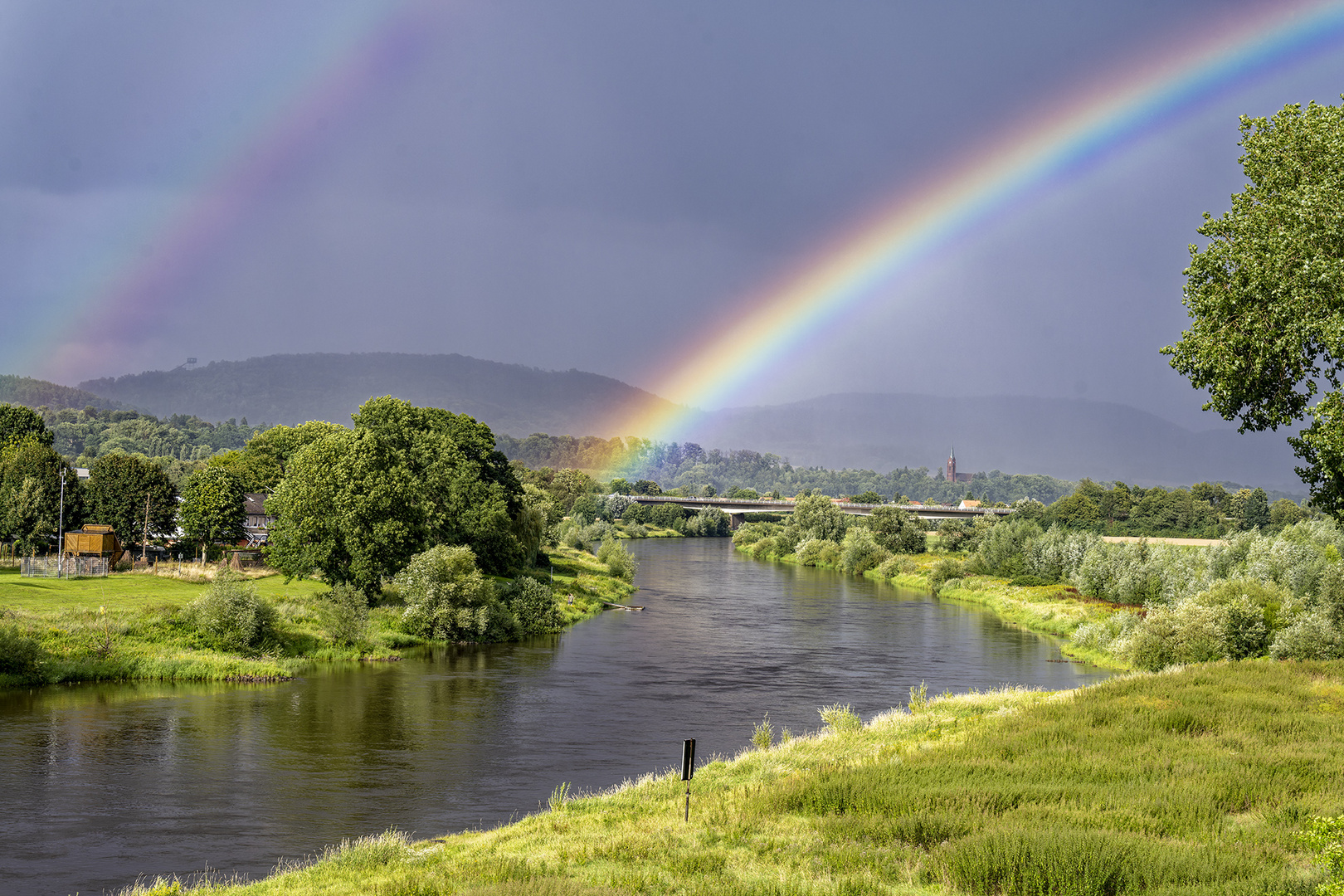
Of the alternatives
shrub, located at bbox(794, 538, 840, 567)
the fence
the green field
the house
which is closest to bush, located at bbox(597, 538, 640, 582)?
the house

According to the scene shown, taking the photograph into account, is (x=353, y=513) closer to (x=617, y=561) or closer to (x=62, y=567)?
(x=62, y=567)

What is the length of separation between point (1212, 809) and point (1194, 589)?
57755mm

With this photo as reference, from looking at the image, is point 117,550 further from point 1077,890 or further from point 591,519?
point 591,519

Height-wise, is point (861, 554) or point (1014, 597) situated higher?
point (861, 554)

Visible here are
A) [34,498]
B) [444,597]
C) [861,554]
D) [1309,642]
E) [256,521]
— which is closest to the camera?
[1309,642]

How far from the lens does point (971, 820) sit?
17.5 metres

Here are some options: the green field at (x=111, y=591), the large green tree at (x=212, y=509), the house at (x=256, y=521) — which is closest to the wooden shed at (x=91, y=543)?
the green field at (x=111, y=591)

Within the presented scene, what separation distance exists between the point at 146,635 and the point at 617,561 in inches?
2317

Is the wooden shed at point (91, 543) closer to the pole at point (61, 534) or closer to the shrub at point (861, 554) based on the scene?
the pole at point (61, 534)

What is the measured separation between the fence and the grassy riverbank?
48829 millimetres

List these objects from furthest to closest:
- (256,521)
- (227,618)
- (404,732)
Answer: (256,521) → (227,618) → (404,732)

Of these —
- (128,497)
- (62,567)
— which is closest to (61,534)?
(128,497)

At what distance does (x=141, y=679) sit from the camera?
159 ft

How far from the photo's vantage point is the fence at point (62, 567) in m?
62.5
